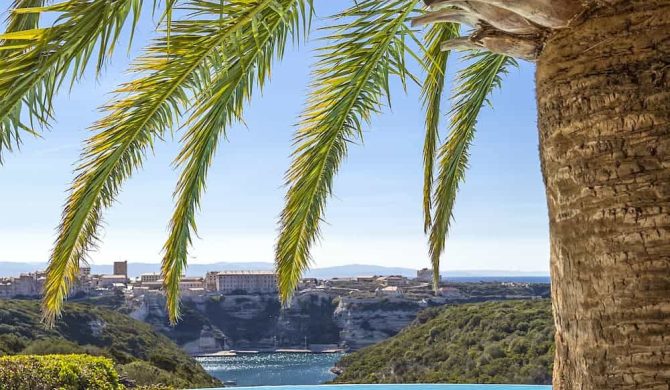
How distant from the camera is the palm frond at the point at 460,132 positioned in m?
4.87

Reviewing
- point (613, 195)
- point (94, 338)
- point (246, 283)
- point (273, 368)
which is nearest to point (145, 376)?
point (94, 338)

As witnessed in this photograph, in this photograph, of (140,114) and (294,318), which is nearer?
(140,114)

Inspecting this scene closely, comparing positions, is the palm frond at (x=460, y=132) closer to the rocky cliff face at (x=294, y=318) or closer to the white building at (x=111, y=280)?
the rocky cliff face at (x=294, y=318)

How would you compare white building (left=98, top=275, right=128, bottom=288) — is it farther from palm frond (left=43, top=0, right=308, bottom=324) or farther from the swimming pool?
palm frond (left=43, top=0, right=308, bottom=324)

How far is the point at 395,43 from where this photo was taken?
4.13 metres

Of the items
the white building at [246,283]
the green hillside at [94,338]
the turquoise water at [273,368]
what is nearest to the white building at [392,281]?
the white building at [246,283]

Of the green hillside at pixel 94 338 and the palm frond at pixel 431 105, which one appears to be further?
the green hillside at pixel 94 338

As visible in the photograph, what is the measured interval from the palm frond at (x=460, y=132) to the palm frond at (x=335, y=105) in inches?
30.1

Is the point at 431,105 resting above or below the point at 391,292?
above

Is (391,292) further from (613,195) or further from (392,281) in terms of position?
(613,195)

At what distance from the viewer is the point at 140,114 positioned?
376cm

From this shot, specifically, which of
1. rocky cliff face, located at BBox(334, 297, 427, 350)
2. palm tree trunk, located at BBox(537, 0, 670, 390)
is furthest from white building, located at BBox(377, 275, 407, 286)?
palm tree trunk, located at BBox(537, 0, 670, 390)

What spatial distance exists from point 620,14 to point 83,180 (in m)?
2.74

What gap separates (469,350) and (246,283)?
9.59m
